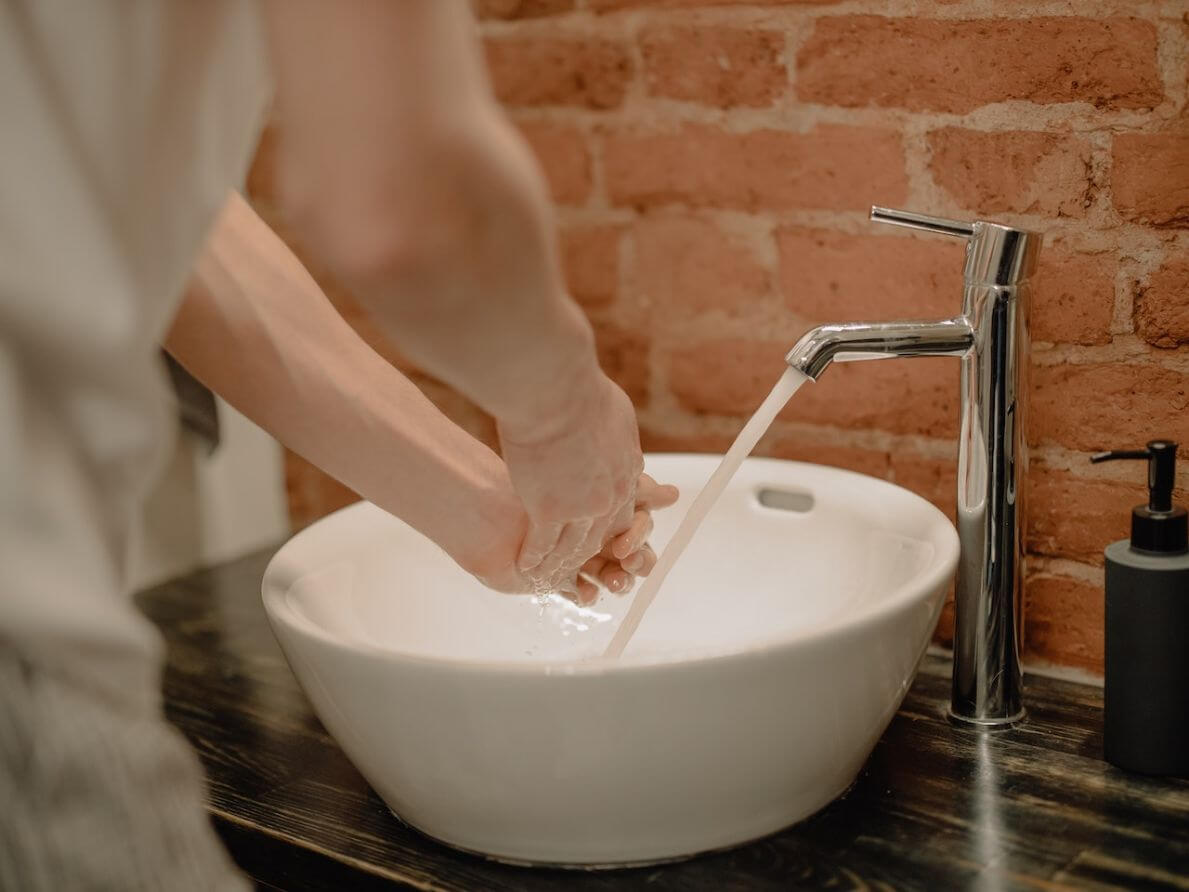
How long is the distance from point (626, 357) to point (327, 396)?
460 millimetres

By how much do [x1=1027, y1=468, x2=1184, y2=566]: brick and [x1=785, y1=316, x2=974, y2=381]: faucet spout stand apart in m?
0.16

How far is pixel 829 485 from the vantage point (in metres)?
1.07

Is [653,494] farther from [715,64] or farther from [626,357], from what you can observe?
[715,64]

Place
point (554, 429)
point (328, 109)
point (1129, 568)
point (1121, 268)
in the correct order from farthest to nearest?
point (1121, 268)
point (1129, 568)
point (554, 429)
point (328, 109)

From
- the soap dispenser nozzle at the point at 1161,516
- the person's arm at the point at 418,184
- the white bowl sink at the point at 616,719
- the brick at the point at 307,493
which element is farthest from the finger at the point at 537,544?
the brick at the point at 307,493

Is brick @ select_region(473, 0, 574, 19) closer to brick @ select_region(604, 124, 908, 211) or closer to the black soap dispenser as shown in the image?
brick @ select_region(604, 124, 908, 211)

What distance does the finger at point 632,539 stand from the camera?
100 cm

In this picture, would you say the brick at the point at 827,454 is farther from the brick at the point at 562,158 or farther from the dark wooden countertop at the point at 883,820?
the brick at the point at 562,158

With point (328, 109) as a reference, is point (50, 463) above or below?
below

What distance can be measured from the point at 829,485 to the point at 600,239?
36 centimetres

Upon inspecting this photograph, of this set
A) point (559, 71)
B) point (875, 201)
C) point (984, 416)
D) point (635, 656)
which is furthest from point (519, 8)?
point (635, 656)

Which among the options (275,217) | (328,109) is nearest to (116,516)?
(328,109)

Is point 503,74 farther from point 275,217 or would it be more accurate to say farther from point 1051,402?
point 1051,402

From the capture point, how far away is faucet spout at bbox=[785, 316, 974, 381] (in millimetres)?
921
